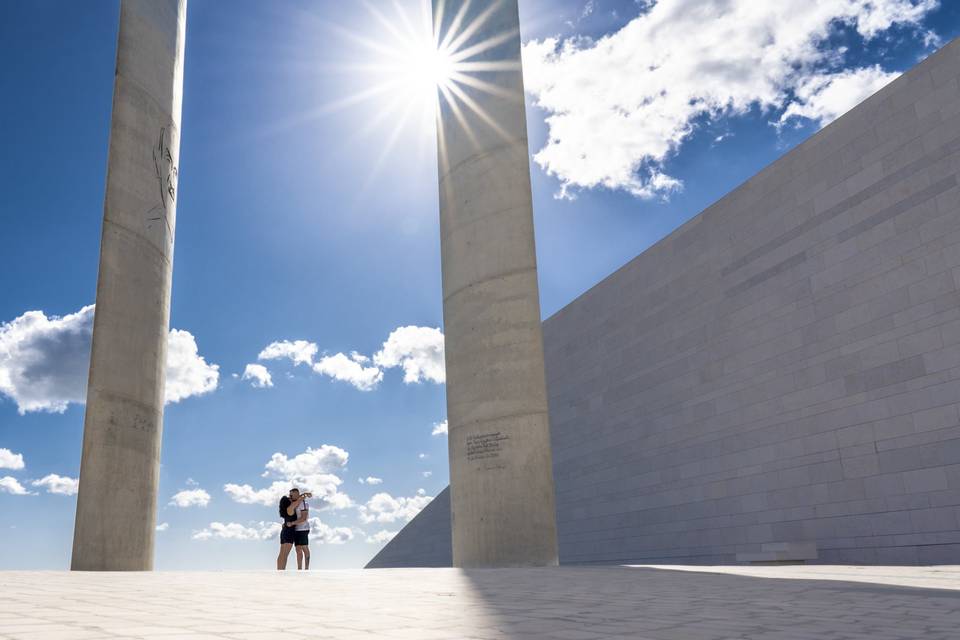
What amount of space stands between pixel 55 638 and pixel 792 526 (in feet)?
44.9

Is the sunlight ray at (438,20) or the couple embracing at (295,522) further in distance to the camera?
the sunlight ray at (438,20)

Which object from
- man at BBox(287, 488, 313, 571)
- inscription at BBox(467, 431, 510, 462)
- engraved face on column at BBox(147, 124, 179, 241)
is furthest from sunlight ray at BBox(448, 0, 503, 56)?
man at BBox(287, 488, 313, 571)

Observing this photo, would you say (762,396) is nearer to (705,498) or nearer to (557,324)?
(705,498)

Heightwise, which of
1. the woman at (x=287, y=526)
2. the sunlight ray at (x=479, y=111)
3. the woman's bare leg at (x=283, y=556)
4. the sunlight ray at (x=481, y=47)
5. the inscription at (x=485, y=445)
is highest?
the sunlight ray at (x=481, y=47)

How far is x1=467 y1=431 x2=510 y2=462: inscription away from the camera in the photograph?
12.3 m

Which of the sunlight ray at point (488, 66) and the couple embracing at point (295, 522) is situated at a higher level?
the sunlight ray at point (488, 66)

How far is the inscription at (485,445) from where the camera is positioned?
1227cm

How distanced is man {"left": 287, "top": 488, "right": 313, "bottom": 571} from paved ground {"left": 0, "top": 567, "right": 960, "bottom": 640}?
4.57 meters

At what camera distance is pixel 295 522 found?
1159 centimetres

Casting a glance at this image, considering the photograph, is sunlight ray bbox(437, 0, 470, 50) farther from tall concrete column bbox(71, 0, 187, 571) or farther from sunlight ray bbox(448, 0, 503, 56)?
tall concrete column bbox(71, 0, 187, 571)

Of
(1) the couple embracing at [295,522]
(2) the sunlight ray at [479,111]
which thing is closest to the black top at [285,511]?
(1) the couple embracing at [295,522]

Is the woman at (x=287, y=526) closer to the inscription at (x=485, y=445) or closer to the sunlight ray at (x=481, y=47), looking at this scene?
the inscription at (x=485, y=445)

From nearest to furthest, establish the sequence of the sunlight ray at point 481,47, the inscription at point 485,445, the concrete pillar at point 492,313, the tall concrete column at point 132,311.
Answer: the tall concrete column at point 132,311 < the concrete pillar at point 492,313 < the inscription at point 485,445 < the sunlight ray at point 481,47

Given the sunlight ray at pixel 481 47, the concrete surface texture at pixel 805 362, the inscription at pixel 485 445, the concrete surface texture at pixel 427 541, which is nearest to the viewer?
the concrete surface texture at pixel 805 362
